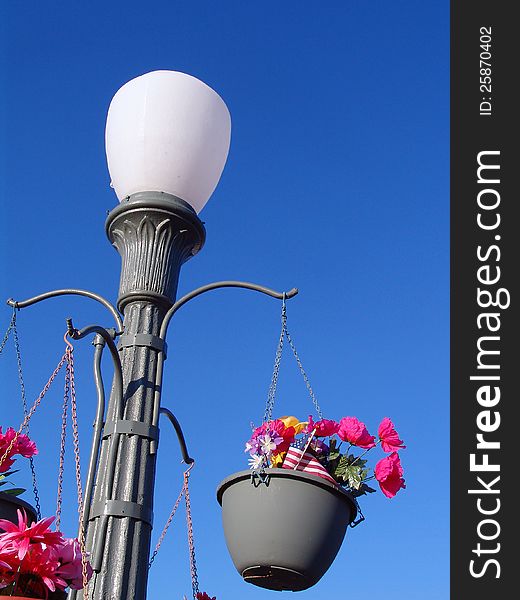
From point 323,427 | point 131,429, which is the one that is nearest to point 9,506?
point 131,429

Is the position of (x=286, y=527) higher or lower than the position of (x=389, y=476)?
lower

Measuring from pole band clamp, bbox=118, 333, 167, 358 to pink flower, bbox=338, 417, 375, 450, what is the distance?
791mm

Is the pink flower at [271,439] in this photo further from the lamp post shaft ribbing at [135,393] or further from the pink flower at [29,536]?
the pink flower at [29,536]

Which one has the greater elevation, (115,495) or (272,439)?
(272,439)

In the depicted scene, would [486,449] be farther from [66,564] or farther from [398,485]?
[66,564]

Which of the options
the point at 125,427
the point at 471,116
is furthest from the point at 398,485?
the point at 471,116

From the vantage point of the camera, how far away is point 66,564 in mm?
2680

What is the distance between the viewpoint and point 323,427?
380 centimetres

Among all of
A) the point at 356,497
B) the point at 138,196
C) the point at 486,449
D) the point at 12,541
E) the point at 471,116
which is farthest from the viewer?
the point at 471,116

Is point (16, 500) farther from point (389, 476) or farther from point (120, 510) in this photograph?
point (389, 476)

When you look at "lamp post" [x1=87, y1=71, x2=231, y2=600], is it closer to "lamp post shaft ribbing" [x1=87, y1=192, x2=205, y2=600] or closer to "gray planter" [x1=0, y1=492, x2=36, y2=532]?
"lamp post shaft ribbing" [x1=87, y1=192, x2=205, y2=600]

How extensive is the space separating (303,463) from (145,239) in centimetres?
116


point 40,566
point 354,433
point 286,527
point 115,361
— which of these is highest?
point 115,361

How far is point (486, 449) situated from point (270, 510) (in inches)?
76.0
